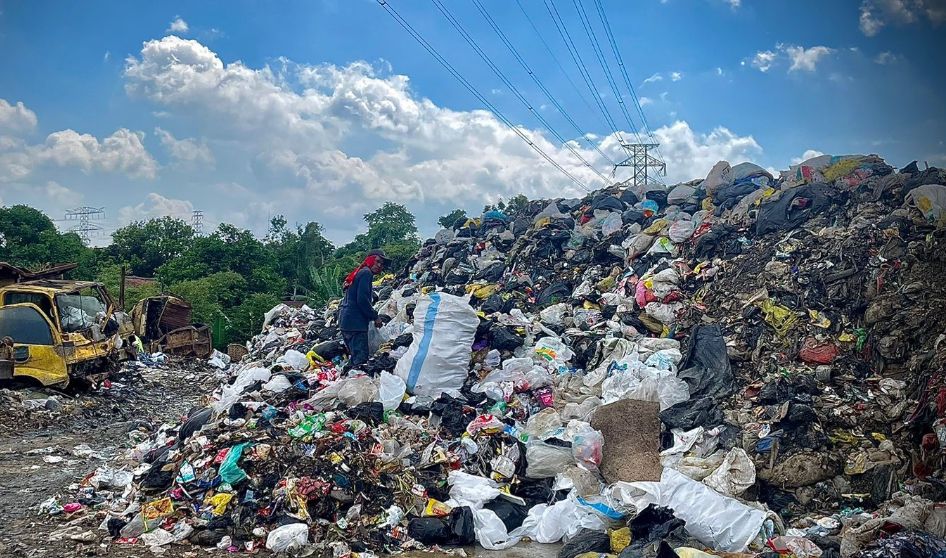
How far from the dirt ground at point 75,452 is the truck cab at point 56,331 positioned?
1.06 ft

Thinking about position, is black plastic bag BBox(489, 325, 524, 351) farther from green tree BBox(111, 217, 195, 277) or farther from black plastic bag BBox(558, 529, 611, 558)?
green tree BBox(111, 217, 195, 277)

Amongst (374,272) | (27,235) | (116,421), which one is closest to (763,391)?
(374,272)

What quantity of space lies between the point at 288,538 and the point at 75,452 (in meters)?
3.43

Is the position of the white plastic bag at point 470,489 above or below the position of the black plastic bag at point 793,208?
below

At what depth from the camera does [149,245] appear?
24031mm

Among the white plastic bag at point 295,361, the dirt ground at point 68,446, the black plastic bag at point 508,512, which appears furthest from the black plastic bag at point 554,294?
the dirt ground at point 68,446

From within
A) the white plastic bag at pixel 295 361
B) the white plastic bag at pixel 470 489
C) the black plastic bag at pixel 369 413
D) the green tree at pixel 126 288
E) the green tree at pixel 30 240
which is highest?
the green tree at pixel 30 240

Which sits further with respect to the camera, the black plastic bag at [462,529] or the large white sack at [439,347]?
the large white sack at [439,347]

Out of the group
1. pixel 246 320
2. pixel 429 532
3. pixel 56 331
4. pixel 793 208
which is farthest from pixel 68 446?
pixel 246 320

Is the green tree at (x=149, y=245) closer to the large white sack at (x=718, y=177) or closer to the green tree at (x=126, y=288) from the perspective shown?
the green tree at (x=126, y=288)

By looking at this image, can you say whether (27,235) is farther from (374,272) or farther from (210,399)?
(374,272)

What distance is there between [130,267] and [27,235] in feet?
15.0

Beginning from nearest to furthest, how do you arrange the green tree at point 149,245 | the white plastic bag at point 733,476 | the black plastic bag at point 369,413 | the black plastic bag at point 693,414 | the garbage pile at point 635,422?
1. the garbage pile at point 635,422
2. the white plastic bag at point 733,476
3. the black plastic bag at point 693,414
4. the black plastic bag at point 369,413
5. the green tree at point 149,245

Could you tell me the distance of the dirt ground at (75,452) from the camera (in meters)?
3.93
